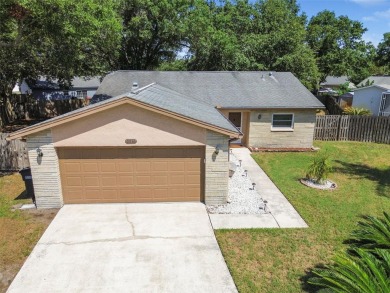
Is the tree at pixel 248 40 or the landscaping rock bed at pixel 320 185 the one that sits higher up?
the tree at pixel 248 40

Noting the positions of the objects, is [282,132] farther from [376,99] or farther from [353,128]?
[376,99]

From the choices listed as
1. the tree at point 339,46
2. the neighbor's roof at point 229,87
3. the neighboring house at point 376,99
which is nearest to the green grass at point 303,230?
the neighbor's roof at point 229,87

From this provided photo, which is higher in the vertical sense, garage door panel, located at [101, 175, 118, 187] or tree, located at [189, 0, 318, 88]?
tree, located at [189, 0, 318, 88]

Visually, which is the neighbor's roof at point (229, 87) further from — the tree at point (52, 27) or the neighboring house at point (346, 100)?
the neighboring house at point (346, 100)

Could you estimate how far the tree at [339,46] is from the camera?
120 feet

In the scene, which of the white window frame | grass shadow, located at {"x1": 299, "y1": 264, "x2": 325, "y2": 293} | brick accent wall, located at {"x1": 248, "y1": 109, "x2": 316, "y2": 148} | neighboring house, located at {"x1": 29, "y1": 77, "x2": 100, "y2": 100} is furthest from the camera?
the white window frame

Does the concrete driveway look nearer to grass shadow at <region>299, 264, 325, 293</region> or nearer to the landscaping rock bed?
grass shadow at <region>299, 264, 325, 293</region>

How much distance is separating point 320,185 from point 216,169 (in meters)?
5.30

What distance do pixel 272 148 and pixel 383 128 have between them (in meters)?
8.17

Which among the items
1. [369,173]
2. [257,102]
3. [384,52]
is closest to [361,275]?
[369,173]

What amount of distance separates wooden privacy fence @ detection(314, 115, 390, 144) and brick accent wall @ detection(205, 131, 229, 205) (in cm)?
1280

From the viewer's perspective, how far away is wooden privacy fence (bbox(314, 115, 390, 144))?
66.9ft

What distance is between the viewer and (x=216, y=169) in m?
10.8

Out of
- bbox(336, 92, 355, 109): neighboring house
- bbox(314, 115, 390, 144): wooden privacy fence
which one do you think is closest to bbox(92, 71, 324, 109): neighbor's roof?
bbox(314, 115, 390, 144): wooden privacy fence
